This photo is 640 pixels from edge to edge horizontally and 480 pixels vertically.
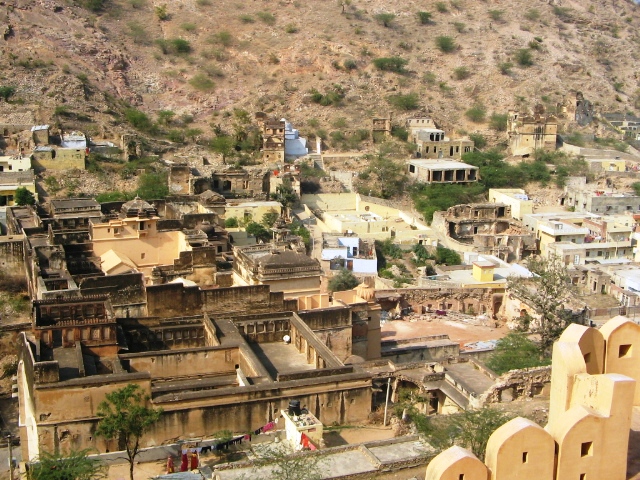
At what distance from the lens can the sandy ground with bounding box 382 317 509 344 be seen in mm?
31875

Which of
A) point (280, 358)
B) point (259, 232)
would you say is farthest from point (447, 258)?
point (280, 358)

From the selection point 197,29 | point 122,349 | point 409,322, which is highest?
point 197,29

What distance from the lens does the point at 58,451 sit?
1786cm

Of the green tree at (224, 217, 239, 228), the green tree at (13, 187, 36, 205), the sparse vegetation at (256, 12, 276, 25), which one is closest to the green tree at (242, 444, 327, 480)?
the green tree at (224, 217, 239, 228)

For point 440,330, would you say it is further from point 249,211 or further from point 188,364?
point 188,364

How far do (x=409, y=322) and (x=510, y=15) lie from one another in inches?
2091

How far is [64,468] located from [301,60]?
173 feet

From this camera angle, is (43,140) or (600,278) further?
(43,140)

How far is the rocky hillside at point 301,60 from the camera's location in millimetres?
56344

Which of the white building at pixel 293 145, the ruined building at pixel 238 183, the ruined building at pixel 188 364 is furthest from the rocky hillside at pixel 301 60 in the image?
the ruined building at pixel 188 364

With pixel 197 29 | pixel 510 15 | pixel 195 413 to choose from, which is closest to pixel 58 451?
pixel 195 413

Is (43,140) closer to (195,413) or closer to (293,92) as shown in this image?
(293,92)

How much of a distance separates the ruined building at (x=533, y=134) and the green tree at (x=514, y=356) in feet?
109

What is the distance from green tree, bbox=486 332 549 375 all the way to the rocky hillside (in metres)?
30.8
